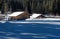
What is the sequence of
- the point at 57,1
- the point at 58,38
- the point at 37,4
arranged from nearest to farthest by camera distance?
the point at 58,38 → the point at 57,1 → the point at 37,4

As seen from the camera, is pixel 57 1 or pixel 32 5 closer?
pixel 57 1

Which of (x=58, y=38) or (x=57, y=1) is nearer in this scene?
(x=58, y=38)

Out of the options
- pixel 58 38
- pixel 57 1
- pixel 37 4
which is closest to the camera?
pixel 58 38

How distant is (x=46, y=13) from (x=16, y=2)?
478 centimetres

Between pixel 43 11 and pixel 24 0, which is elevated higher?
pixel 24 0

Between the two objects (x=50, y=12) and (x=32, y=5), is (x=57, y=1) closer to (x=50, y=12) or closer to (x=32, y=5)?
(x=50, y=12)

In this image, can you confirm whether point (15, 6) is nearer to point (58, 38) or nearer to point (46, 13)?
point (46, 13)

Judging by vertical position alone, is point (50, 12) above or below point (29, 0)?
below

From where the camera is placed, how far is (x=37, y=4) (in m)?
25.1

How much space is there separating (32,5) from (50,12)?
2785 millimetres

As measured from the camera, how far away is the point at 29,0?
82.2ft

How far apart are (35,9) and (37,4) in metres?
0.74

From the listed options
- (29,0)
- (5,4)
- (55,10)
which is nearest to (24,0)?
(29,0)

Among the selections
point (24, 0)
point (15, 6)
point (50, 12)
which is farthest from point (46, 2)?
point (15, 6)
